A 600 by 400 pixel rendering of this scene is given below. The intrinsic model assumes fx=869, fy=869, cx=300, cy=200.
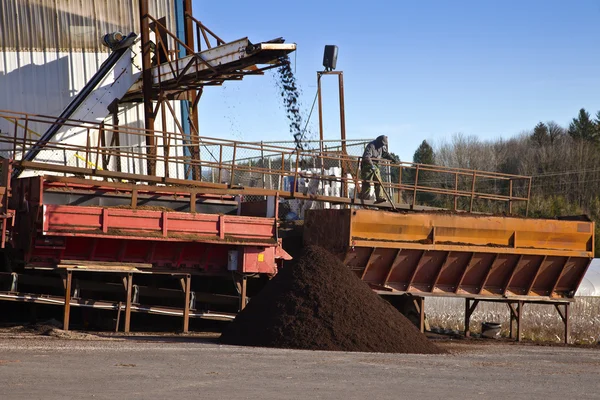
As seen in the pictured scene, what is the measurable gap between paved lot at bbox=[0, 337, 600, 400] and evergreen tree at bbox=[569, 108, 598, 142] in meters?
74.8

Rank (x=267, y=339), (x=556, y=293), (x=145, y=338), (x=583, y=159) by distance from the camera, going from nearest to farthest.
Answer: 1. (x=267, y=339)
2. (x=145, y=338)
3. (x=556, y=293)
4. (x=583, y=159)

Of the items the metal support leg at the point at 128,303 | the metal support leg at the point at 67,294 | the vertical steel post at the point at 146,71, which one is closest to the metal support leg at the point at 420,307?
the metal support leg at the point at 128,303

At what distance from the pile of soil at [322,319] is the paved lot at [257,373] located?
55 cm

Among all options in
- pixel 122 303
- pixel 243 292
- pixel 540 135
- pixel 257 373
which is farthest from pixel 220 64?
pixel 540 135


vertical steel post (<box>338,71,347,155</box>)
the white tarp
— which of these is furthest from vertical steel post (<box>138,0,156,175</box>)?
the white tarp

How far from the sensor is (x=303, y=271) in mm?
16734

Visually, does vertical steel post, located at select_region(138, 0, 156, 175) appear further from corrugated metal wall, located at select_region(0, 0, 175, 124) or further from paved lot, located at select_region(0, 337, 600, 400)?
paved lot, located at select_region(0, 337, 600, 400)

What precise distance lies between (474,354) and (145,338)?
618cm

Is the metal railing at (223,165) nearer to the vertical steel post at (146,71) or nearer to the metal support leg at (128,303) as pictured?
the vertical steel post at (146,71)

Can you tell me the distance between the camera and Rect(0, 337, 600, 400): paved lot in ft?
33.2

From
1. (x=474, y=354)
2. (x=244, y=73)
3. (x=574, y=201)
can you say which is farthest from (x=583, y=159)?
(x=474, y=354)

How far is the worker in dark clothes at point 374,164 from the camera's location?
22.4 m

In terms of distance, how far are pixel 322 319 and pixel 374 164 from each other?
7.70m

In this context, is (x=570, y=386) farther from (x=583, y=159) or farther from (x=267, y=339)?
(x=583, y=159)
